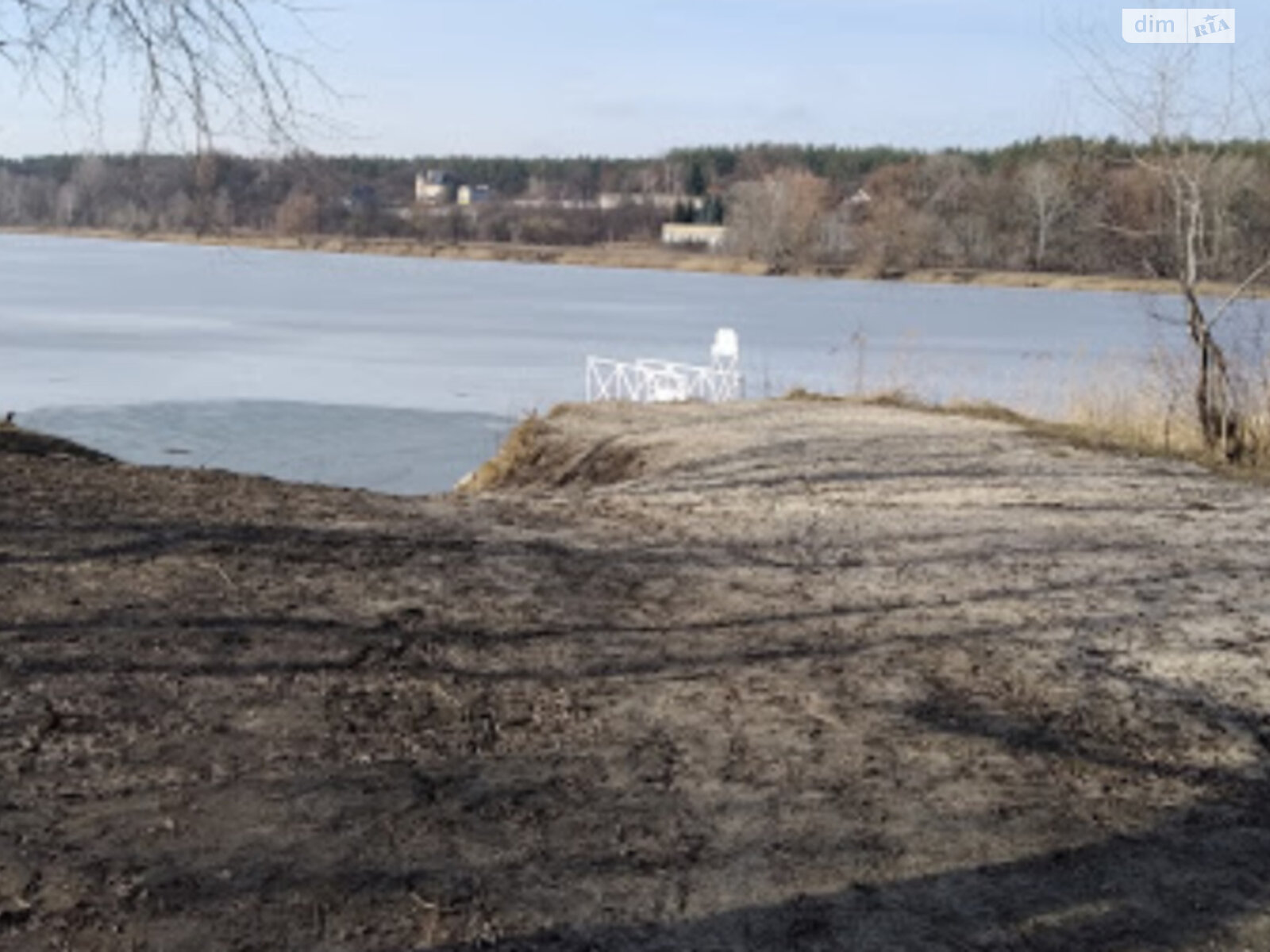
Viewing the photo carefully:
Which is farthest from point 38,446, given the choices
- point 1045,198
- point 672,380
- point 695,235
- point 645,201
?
point 645,201

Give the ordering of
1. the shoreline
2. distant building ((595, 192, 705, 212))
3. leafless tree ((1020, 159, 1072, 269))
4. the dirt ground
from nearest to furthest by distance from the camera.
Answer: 1. the dirt ground
2. leafless tree ((1020, 159, 1072, 269))
3. the shoreline
4. distant building ((595, 192, 705, 212))

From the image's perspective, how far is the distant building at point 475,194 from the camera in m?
89.3

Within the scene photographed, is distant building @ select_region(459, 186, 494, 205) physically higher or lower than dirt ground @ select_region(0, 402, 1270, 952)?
higher

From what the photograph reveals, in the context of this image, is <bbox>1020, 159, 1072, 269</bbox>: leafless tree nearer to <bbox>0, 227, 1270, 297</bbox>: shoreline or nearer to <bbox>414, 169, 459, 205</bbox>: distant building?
<bbox>0, 227, 1270, 297</bbox>: shoreline

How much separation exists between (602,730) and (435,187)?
76.7 m

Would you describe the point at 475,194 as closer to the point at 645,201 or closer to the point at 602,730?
the point at 645,201

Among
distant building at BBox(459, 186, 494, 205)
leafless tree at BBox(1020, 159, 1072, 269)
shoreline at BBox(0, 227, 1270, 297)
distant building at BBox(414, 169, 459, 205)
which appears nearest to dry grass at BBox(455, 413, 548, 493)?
leafless tree at BBox(1020, 159, 1072, 269)

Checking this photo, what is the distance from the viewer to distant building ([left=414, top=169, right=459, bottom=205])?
72.1 metres

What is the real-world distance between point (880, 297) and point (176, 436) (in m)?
36.0

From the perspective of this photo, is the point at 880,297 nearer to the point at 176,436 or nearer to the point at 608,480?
the point at 176,436

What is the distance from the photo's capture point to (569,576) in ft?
19.8

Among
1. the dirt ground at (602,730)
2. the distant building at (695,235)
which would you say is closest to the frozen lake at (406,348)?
the dirt ground at (602,730)

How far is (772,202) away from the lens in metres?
70.1

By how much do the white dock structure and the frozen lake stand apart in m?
0.41
